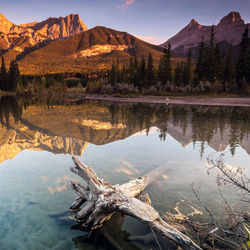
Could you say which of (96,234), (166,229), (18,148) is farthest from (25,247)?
(18,148)

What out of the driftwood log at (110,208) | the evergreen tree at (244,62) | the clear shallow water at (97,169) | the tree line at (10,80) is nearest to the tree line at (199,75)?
the evergreen tree at (244,62)

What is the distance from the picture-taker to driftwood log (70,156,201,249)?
4.02m

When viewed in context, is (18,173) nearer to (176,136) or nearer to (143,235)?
(143,235)

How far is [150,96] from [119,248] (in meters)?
46.7

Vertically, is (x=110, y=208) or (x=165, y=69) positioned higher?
(x=165, y=69)

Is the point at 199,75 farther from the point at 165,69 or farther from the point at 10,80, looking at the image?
the point at 10,80

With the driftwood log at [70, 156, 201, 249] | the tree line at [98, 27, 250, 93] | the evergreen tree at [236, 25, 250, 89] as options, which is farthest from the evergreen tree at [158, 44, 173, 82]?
the driftwood log at [70, 156, 201, 249]

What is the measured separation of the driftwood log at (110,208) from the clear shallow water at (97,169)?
0.40 meters

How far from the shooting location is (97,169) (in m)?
8.53

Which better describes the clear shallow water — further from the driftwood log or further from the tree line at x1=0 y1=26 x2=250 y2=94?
the tree line at x1=0 y1=26 x2=250 y2=94

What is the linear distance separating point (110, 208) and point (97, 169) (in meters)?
3.94

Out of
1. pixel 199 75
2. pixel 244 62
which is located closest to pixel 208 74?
pixel 199 75

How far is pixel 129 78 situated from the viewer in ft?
217

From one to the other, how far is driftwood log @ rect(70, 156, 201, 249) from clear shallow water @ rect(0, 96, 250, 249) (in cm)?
40
